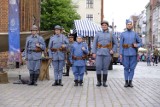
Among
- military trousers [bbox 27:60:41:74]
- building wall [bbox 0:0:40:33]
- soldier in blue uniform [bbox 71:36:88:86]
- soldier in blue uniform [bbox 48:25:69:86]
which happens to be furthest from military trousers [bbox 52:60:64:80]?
building wall [bbox 0:0:40:33]

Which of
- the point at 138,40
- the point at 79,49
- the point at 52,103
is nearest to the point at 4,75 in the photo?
the point at 79,49

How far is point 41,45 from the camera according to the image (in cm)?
1430

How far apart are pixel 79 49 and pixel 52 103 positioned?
5037mm

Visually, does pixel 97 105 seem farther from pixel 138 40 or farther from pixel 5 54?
pixel 5 54

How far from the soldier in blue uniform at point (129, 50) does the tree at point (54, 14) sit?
5567 centimetres

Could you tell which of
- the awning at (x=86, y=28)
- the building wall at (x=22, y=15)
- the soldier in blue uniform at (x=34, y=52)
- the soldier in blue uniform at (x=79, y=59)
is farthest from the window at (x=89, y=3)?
the soldier in blue uniform at (x=34, y=52)

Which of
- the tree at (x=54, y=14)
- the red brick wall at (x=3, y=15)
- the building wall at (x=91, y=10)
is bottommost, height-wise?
the red brick wall at (x=3, y=15)

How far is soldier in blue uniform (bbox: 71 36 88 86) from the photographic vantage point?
14.2 meters

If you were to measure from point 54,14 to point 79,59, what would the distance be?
56.7 m

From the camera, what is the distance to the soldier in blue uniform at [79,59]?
14.2 metres

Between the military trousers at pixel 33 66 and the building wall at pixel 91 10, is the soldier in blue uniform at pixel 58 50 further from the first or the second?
the building wall at pixel 91 10

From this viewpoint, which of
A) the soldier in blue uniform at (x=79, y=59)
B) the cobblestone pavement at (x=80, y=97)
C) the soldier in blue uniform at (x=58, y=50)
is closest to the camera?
the cobblestone pavement at (x=80, y=97)

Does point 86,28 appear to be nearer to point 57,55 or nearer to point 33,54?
point 33,54

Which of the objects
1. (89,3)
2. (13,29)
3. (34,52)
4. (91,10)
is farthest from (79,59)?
(89,3)
